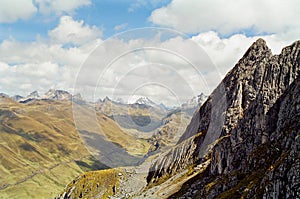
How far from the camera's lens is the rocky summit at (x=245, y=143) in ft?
160

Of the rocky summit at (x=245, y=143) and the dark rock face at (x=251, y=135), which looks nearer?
the dark rock face at (x=251, y=135)

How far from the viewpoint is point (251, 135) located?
77812 mm

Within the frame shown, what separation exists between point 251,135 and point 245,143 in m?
2.89

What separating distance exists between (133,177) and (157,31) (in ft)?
244

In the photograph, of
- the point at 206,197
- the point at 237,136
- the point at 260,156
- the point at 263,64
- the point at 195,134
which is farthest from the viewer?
the point at 195,134

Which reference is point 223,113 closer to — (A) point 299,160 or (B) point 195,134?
(B) point 195,134

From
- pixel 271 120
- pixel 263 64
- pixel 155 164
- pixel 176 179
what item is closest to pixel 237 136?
pixel 271 120

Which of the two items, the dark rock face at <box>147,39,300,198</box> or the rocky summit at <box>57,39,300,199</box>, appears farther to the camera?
the rocky summit at <box>57,39,300,199</box>

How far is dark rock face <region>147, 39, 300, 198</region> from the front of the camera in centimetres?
4670

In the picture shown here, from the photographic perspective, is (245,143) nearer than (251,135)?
Yes

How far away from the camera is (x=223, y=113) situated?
111000mm

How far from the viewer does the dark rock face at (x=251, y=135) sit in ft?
153

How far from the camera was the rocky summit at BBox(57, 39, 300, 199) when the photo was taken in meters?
48.9

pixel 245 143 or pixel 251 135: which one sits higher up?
pixel 251 135
